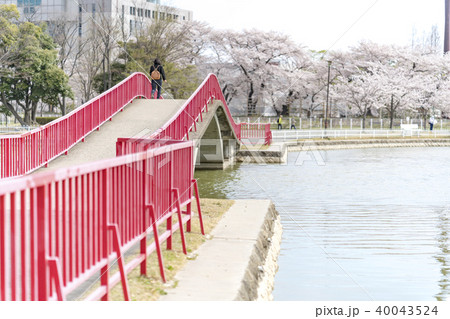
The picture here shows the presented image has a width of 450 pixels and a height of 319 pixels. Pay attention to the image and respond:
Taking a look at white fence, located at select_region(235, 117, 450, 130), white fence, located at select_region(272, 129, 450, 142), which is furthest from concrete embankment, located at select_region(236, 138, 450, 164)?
white fence, located at select_region(235, 117, 450, 130)

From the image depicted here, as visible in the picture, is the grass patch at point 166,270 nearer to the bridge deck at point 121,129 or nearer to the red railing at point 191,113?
the red railing at point 191,113

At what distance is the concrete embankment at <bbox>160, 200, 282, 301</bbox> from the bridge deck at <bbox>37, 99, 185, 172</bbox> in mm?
4275

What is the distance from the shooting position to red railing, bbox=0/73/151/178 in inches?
468

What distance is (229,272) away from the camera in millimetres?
6621

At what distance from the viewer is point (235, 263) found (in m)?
7.07

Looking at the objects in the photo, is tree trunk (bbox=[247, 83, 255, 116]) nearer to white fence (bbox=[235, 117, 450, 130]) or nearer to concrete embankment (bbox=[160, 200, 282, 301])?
white fence (bbox=[235, 117, 450, 130])

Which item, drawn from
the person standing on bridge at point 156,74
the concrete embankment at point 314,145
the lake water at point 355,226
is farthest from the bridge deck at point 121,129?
the concrete embankment at point 314,145

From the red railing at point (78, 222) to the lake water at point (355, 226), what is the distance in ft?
8.50

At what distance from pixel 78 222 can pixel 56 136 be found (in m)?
9.72

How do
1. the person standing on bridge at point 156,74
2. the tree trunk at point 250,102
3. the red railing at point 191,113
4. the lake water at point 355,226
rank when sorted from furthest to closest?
the tree trunk at point 250,102
the person standing on bridge at point 156,74
the red railing at point 191,113
the lake water at point 355,226

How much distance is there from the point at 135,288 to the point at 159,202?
1.45 meters

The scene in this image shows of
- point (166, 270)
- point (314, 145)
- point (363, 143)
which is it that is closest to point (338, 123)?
point (363, 143)

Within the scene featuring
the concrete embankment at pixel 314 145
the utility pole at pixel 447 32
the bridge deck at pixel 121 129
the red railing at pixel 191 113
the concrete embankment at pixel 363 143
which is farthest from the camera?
the utility pole at pixel 447 32

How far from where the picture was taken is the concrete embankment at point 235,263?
591 centimetres
